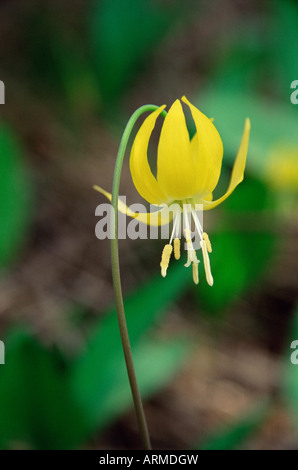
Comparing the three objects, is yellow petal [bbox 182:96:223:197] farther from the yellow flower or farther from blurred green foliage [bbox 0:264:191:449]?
blurred green foliage [bbox 0:264:191:449]

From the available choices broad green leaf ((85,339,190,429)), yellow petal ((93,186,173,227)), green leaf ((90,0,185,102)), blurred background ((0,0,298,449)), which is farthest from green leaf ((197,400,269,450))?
green leaf ((90,0,185,102))

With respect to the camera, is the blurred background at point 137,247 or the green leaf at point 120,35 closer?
the blurred background at point 137,247

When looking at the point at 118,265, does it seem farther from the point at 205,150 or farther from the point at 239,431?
the point at 239,431

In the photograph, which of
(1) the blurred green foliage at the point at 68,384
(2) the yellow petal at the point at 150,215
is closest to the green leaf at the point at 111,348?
(1) the blurred green foliage at the point at 68,384

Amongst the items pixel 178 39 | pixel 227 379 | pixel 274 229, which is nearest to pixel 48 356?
pixel 227 379

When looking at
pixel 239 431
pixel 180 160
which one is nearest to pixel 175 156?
pixel 180 160

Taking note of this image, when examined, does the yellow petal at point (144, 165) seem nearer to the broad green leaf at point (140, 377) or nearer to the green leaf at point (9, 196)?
the broad green leaf at point (140, 377)
